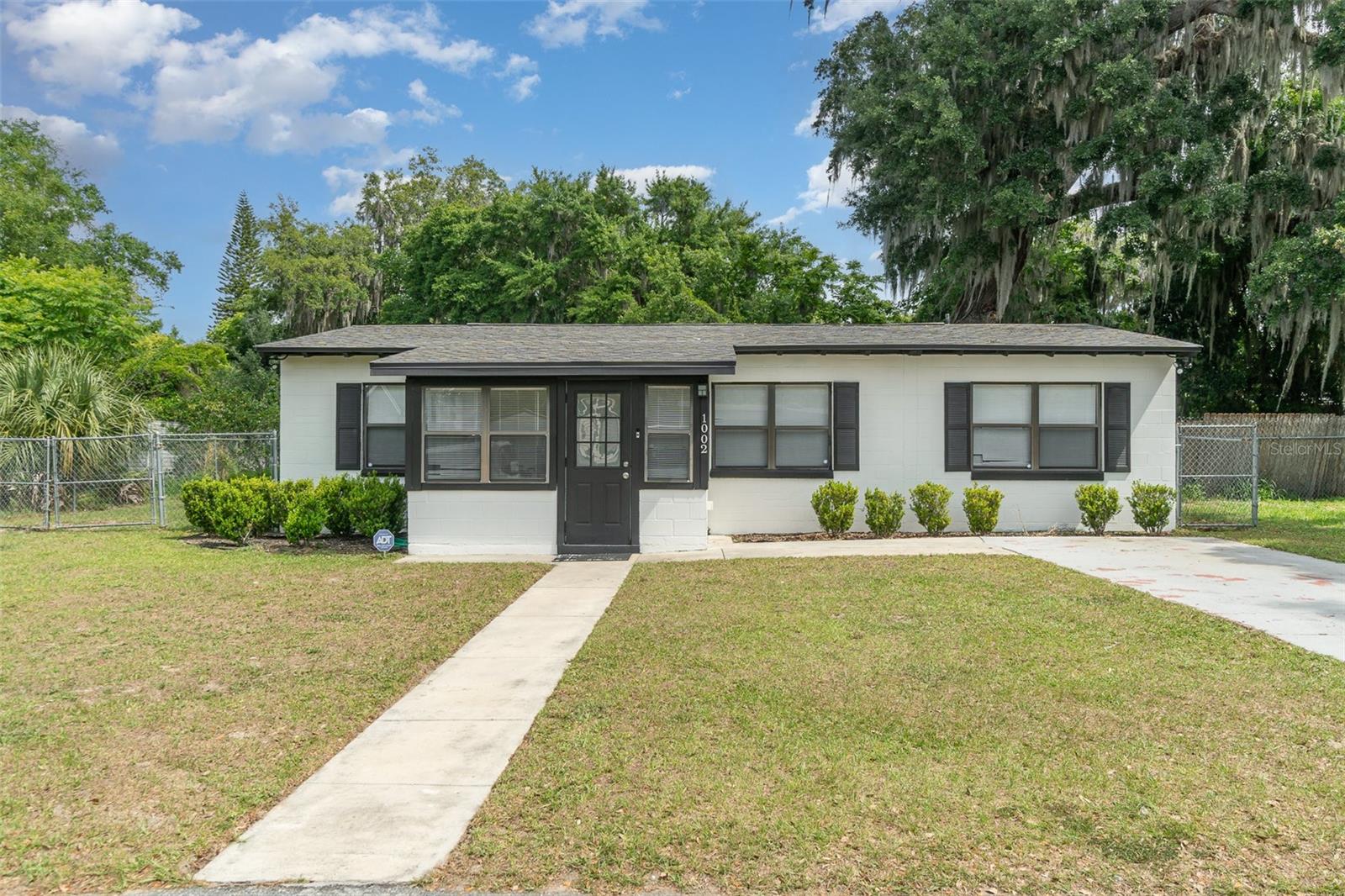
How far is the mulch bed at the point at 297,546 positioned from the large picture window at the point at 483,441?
1371mm

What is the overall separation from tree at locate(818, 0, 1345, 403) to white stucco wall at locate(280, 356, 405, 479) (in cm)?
1291

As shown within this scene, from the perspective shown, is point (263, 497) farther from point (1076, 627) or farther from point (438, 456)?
point (1076, 627)

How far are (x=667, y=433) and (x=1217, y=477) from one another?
902 centimetres

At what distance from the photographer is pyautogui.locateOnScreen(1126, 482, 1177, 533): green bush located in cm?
1177

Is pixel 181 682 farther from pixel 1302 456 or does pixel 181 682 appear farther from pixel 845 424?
pixel 1302 456

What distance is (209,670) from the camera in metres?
5.70

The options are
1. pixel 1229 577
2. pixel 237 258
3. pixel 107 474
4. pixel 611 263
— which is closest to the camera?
pixel 1229 577

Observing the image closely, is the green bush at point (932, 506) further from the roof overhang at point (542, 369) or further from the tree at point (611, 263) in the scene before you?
the tree at point (611, 263)

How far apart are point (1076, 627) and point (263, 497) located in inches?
386

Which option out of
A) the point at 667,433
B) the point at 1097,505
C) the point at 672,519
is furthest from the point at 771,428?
the point at 1097,505

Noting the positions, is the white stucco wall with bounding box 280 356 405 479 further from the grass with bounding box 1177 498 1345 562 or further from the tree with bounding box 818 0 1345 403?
the tree with bounding box 818 0 1345 403

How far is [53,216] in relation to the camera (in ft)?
110

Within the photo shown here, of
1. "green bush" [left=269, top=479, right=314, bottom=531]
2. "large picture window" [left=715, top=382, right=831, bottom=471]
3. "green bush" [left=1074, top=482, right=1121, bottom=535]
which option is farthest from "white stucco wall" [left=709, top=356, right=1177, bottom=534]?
"green bush" [left=269, top=479, right=314, bottom=531]

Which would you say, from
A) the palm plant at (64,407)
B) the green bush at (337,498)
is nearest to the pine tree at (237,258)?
the palm plant at (64,407)
